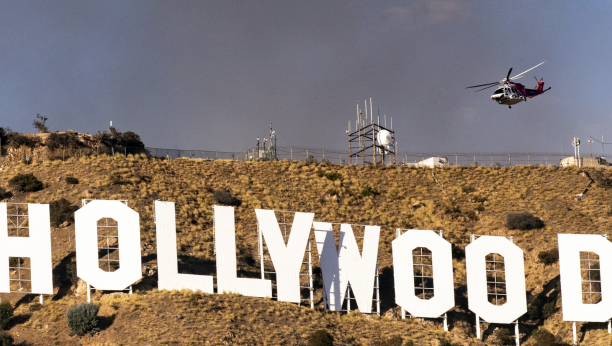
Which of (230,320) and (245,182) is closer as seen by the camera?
(230,320)

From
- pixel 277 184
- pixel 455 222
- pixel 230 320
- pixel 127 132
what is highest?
pixel 127 132

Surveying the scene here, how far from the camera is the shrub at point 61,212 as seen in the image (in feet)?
129

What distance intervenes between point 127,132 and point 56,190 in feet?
70.6

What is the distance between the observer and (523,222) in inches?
1711

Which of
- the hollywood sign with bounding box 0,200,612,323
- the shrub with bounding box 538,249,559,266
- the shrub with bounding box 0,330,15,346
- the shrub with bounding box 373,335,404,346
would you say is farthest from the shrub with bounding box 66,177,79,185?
the shrub with bounding box 538,249,559,266

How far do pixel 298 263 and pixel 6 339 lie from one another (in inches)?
529

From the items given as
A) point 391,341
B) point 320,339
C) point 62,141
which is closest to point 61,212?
point 62,141

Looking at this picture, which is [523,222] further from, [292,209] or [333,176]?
[333,176]

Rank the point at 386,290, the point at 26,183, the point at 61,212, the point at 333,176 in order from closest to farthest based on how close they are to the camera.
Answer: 1. the point at 386,290
2. the point at 61,212
3. the point at 26,183
4. the point at 333,176

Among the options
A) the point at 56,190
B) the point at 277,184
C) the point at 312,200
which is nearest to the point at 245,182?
the point at 277,184

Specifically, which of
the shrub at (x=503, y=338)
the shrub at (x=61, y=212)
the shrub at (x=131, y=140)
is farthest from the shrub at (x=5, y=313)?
the shrub at (x=131, y=140)

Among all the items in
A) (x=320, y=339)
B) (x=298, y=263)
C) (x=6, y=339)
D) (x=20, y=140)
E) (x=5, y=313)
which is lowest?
(x=320, y=339)

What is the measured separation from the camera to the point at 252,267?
37.5 metres

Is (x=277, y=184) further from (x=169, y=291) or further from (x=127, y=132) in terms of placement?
(x=169, y=291)
